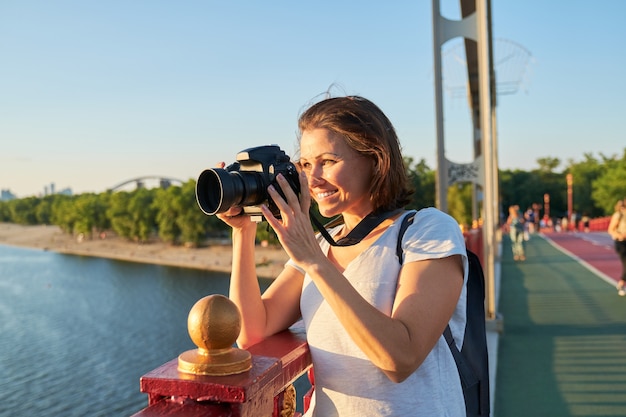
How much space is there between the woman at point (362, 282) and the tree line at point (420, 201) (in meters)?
34.0

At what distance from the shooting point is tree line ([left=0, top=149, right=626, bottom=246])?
40.4m

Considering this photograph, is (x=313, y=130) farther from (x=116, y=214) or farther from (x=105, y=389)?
(x=116, y=214)

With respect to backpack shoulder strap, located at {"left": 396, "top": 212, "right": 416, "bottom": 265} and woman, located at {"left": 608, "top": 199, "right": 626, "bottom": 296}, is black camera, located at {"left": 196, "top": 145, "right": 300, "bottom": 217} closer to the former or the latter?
backpack shoulder strap, located at {"left": 396, "top": 212, "right": 416, "bottom": 265}

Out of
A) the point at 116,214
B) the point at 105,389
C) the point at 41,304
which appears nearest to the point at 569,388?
the point at 105,389

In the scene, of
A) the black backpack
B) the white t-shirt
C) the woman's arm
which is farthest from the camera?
the black backpack

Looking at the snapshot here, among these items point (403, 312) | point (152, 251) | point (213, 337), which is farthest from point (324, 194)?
point (152, 251)

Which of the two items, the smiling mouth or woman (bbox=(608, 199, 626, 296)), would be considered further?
woman (bbox=(608, 199, 626, 296))

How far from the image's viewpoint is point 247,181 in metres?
1.23

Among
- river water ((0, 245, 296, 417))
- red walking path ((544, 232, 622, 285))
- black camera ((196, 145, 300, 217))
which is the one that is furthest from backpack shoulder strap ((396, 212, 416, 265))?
Answer: river water ((0, 245, 296, 417))

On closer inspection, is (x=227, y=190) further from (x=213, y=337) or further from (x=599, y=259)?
(x=599, y=259)

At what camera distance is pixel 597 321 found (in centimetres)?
614

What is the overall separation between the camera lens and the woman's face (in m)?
0.16

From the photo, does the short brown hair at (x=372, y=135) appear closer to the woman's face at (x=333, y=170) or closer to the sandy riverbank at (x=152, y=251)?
the woman's face at (x=333, y=170)

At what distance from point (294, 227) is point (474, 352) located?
537 mm
